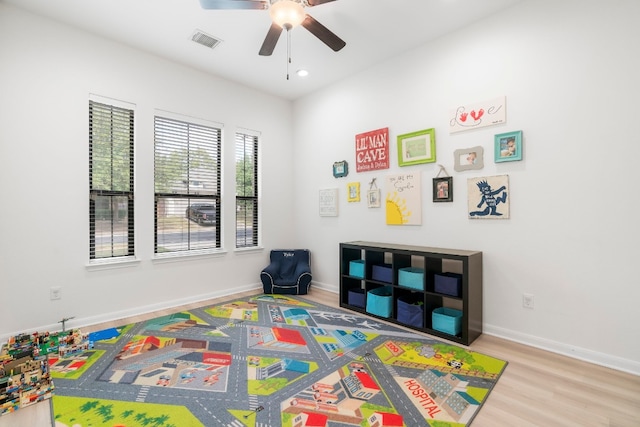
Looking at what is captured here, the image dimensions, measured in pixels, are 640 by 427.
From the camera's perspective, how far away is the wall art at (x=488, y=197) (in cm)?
293

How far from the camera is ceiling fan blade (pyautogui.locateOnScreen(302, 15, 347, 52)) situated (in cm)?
245

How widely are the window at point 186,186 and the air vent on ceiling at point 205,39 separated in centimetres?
102

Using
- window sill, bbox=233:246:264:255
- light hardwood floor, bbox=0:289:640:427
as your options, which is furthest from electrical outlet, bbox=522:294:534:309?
window sill, bbox=233:246:264:255

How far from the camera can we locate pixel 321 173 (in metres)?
4.74

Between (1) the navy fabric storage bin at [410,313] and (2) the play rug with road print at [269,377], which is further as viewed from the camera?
(1) the navy fabric storage bin at [410,313]

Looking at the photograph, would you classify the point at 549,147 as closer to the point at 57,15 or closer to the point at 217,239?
the point at 217,239

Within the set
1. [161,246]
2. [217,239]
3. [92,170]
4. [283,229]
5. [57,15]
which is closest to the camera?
[57,15]

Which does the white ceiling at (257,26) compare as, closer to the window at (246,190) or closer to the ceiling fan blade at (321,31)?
the ceiling fan blade at (321,31)

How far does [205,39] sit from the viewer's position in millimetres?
3395


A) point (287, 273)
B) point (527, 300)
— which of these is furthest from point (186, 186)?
point (527, 300)

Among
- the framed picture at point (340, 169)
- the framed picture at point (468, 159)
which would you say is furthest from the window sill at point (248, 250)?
the framed picture at point (468, 159)

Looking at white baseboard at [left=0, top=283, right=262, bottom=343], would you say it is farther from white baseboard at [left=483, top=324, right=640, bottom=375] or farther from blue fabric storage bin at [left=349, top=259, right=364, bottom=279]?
white baseboard at [left=483, top=324, right=640, bottom=375]

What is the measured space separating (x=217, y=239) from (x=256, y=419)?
2.93 m

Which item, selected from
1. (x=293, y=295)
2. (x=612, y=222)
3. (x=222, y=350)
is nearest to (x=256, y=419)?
(x=222, y=350)
